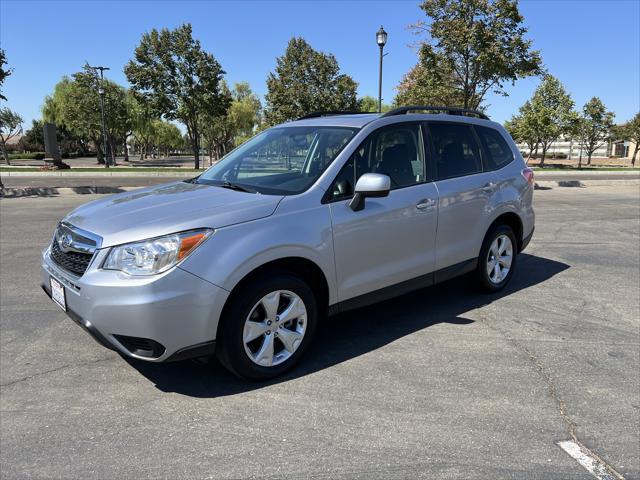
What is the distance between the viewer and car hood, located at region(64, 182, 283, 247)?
9.72 feet

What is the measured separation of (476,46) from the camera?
1998cm

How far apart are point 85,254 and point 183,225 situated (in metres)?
0.72

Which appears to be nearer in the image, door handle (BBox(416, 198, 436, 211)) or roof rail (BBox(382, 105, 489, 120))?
door handle (BBox(416, 198, 436, 211))

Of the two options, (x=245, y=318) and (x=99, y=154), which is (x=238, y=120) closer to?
(x=99, y=154)

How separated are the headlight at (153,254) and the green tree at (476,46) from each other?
65.0ft

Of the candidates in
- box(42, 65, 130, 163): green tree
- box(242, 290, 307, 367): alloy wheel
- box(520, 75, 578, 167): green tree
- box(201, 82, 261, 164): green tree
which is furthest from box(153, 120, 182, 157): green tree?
box(242, 290, 307, 367): alloy wheel

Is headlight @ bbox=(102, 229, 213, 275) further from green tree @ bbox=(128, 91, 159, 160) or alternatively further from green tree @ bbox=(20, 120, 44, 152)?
green tree @ bbox=(20, 120, 44, 152)

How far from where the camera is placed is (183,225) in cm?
295

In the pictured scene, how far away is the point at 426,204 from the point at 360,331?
127 centimetres

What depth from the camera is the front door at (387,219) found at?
3.62 metres

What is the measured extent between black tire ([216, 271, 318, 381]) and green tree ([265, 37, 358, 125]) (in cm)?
3567

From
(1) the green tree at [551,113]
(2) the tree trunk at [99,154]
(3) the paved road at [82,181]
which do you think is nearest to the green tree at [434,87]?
(3) the paved road at [82,181]

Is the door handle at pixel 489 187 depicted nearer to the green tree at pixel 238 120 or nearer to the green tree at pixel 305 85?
the green tree at pixel 305 85

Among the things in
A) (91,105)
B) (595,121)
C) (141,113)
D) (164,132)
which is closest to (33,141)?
(164,132)
